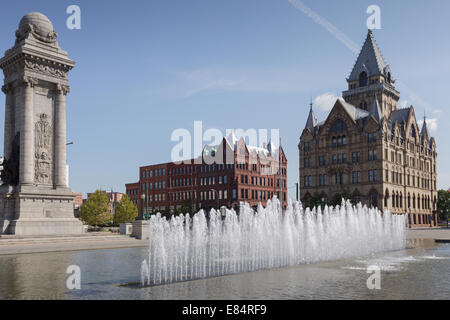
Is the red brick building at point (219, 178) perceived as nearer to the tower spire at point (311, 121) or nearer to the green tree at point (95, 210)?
the tower spire at point (311, 121)

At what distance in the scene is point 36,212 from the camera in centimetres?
3756

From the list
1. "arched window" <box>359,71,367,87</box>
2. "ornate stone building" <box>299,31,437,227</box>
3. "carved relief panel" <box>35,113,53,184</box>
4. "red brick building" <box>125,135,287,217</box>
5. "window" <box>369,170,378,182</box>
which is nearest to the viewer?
"carved relief panel" <box>35,113,53,184</box>

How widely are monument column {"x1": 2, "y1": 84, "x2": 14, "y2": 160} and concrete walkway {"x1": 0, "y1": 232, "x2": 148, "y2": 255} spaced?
10431mm

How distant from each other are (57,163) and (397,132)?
71087mm

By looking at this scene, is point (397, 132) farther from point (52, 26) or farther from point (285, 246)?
point (285, 246)

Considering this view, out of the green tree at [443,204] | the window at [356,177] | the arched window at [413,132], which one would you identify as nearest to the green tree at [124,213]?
the window at [356,177]

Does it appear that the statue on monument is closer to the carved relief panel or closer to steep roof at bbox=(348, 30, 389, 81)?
the carved relief panel

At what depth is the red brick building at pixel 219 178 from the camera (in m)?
104

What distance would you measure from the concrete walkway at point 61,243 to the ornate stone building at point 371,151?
5502cm

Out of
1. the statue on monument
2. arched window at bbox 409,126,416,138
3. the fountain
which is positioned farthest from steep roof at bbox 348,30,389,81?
the statue on monument

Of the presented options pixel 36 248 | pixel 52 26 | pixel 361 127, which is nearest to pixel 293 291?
pixel 36 248

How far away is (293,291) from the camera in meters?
13.7

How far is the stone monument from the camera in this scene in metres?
37.2

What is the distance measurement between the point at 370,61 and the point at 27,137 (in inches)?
3260
